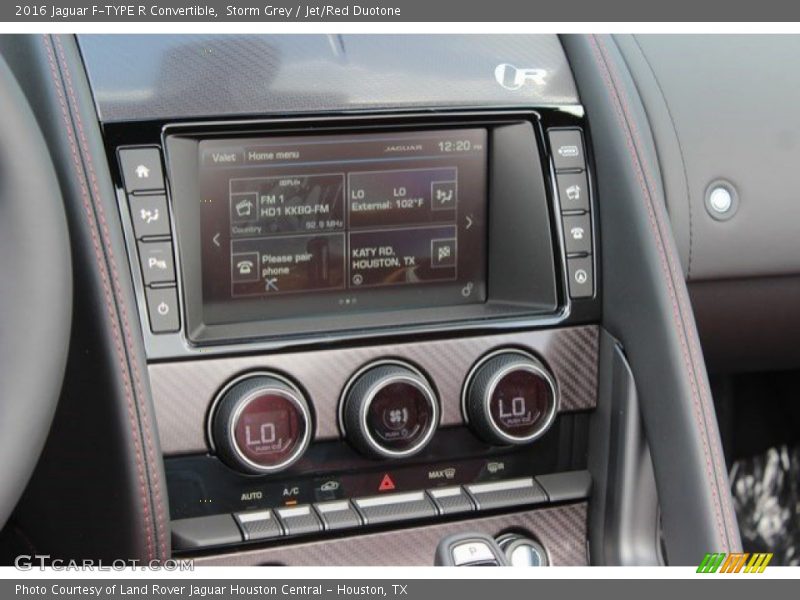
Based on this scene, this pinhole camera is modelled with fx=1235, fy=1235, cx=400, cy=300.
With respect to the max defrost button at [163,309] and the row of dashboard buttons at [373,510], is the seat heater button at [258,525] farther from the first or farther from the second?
the max defrost button at [163,309]

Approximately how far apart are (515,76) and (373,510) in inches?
27.6

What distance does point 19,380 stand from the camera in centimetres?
133

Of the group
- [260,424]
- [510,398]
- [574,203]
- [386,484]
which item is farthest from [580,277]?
[260,424]

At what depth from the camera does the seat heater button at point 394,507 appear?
6.13ft

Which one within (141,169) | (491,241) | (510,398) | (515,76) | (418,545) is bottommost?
(418,545)

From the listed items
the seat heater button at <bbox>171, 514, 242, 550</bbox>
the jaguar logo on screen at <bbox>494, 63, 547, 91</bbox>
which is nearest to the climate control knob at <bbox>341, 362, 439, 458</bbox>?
the seat heater button at <bbox>171, 514, 242, 550</bbox>

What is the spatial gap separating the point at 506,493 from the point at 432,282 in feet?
1.16

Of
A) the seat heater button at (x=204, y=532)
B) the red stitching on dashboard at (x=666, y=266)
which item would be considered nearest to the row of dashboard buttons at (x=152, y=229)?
the seat heater button at (x=204, y=532)

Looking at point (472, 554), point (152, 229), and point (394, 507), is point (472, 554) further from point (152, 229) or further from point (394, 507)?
point (152, 229)

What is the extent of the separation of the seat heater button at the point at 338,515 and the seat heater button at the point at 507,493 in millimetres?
194

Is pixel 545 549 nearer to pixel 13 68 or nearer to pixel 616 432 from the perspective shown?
pixel 616 432

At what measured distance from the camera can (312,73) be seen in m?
1.80

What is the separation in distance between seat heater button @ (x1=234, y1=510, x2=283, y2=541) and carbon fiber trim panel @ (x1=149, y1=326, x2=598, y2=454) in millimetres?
125
